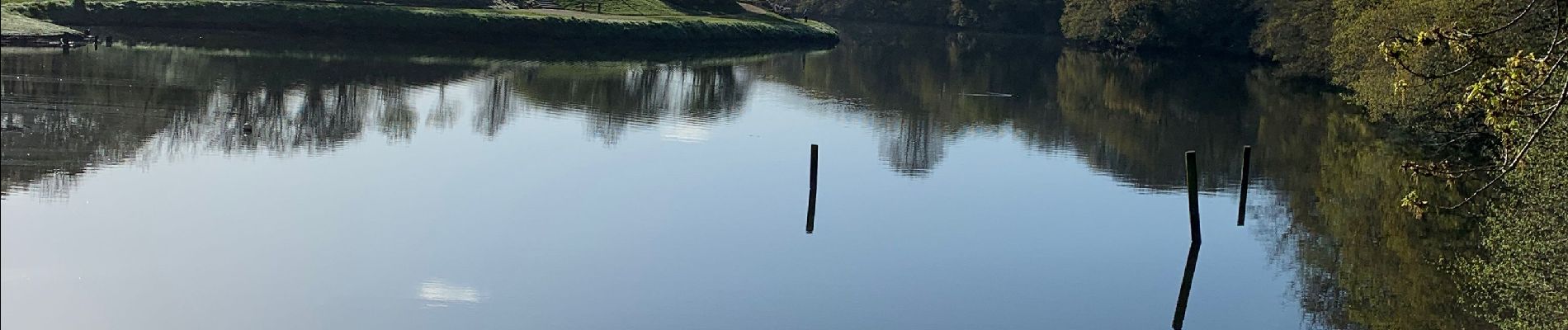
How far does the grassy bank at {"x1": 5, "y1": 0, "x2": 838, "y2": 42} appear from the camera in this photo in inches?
2719

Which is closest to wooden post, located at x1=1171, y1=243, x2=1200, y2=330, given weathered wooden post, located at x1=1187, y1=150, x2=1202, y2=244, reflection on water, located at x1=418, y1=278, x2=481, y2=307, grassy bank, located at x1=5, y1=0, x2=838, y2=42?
weathered wooden post, located at x1=1187, y1=150, x2=1202, y2=244

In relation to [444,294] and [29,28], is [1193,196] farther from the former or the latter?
[29,28]

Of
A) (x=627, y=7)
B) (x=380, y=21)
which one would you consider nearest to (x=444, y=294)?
(x=380, y=21)

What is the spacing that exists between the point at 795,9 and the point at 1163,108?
74.4 meters

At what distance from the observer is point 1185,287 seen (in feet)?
88.5

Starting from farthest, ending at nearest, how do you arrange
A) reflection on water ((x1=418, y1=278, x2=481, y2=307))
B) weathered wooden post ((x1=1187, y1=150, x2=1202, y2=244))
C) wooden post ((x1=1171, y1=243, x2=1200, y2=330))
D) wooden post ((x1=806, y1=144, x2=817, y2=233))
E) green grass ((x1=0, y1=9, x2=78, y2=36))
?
green grass ((x1=0, y1=9, x2=78, y2=36))
wooden post ((x1=806, y1=144, x2=817, y2=233))
weathered wooden post ((x1=1187, y1=150, x2=1202, y2=244))
wooden post ((x1=1171, y1=243, x2=1200, y2=330))
reflection on water ((x1=418, y1=278, x2=481, y2=307))

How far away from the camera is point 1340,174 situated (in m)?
40.3

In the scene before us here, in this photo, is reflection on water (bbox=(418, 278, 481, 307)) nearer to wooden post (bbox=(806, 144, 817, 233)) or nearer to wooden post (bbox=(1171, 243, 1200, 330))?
wooden post (bbox=(806, 144, 817, 233))

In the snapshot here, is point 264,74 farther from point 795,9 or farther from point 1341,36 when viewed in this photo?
point 795,9

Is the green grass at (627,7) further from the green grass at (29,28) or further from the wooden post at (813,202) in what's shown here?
the wooden post at (813,202)

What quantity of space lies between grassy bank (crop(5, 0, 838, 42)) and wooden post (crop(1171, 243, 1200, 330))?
155 ft

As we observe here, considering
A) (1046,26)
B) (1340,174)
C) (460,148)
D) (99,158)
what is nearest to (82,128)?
(99,158)

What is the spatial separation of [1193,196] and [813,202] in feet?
23.5

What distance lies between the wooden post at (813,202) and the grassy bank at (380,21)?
40.3m
